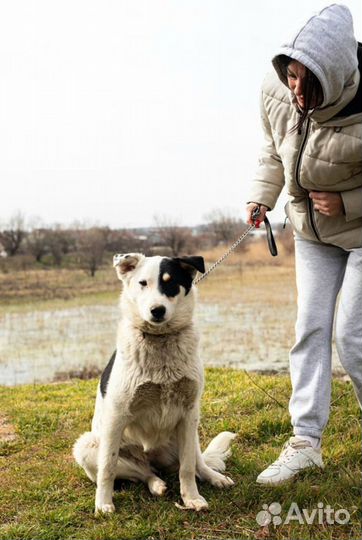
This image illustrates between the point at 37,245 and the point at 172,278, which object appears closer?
the point at 172,278

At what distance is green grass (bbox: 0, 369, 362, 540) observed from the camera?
10.5 feet

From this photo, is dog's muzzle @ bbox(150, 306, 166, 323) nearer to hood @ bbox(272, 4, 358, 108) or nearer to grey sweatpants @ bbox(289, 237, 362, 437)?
grey sweatpants @ bbox(289, 237, 362, 437)

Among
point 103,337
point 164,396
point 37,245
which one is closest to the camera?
point 164,396

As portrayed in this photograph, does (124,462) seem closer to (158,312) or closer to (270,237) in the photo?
(158,312)

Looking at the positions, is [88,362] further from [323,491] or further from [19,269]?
[19,269]

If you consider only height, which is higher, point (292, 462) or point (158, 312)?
point (158, 312)

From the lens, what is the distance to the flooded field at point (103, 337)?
32.8 feet

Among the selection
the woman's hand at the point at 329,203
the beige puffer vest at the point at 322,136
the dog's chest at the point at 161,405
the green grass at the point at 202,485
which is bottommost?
the green grass at the point at 202,485

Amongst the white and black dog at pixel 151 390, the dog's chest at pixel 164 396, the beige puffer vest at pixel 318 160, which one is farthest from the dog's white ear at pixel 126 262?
the beige puffer vest at pixel 318 160

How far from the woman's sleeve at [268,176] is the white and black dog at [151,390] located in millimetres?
651

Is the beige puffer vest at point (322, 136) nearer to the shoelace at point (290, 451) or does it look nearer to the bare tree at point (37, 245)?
the shoelace at point (290, 451)

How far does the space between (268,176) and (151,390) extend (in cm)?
156

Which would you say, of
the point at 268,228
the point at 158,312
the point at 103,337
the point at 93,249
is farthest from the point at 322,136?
the point at 93,249

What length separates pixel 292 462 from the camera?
12.3 feet
